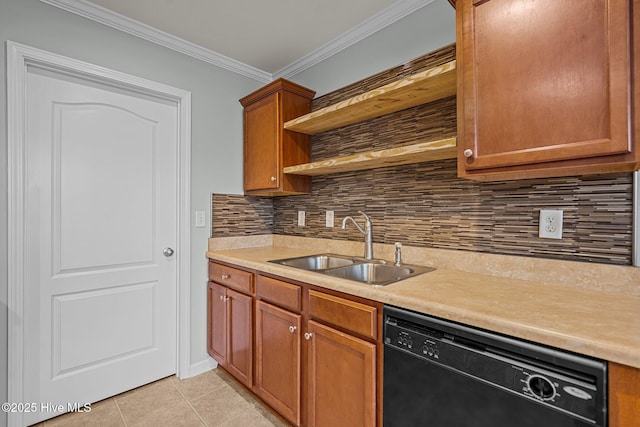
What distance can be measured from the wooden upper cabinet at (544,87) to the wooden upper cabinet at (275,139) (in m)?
1.28

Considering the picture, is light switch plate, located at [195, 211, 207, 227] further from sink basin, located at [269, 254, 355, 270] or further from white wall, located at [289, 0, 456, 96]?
white wall, located at [289, 0, 456, 96]

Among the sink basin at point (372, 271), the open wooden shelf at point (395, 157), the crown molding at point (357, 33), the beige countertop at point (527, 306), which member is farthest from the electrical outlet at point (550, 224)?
the crown molding at point (357, 33)

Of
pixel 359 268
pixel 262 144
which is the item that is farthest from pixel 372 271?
pixel 262 144

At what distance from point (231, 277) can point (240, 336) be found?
38 centimetres

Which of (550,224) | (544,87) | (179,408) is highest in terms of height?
(544,87)

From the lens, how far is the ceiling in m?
1.84

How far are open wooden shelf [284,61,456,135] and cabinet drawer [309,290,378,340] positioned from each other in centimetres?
108

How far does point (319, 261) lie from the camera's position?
7.07ft

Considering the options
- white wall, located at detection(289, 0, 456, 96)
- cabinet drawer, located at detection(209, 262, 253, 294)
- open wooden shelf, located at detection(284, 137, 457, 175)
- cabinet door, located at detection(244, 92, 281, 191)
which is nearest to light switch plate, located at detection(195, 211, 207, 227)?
cabinet drawer, located at detection(209, 262, 253, 294)

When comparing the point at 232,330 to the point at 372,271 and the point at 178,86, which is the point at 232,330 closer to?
the point at 372,271

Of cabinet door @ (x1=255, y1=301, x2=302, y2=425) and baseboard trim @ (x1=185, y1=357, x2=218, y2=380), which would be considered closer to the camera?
cabinet door @ (x1=255, y1=301, x2=302, y2=425)

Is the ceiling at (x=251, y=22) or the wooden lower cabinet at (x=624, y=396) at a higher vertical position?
the ceiling at (x=251, y=22)

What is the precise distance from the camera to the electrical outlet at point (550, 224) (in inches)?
52.5

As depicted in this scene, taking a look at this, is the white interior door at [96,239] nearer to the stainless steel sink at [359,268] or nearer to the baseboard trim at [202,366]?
the baseboard trim at [202,366]
